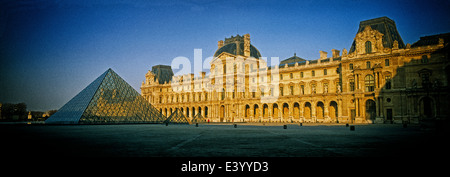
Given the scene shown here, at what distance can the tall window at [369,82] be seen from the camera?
4172 centimetres

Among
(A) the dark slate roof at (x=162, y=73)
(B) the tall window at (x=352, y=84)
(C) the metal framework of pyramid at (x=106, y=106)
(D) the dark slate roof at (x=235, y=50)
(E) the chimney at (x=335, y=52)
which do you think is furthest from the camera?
(A) the dark slate roof at (x=162, y=73)

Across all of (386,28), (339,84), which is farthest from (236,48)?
(386,28)

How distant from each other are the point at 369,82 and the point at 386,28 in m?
8.40

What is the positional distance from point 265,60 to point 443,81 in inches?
1424

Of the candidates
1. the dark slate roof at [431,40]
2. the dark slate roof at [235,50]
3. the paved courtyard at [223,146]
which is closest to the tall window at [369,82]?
the dark slate roof at [431,40]

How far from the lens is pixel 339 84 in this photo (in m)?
47.0

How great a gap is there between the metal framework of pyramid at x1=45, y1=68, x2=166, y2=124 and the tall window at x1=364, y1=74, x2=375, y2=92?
31505 mm

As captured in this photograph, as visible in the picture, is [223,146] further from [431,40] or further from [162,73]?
[162,73]

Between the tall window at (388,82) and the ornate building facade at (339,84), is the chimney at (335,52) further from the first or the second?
the tall window at (388,82)

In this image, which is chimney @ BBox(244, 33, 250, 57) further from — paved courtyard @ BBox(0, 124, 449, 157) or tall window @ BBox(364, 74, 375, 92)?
paved courtyard @ BBox(0, 124, 449, 157)

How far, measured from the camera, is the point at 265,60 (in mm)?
67375

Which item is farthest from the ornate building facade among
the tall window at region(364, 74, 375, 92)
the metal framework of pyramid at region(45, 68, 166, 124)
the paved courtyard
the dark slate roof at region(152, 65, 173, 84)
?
the paved courtyard
